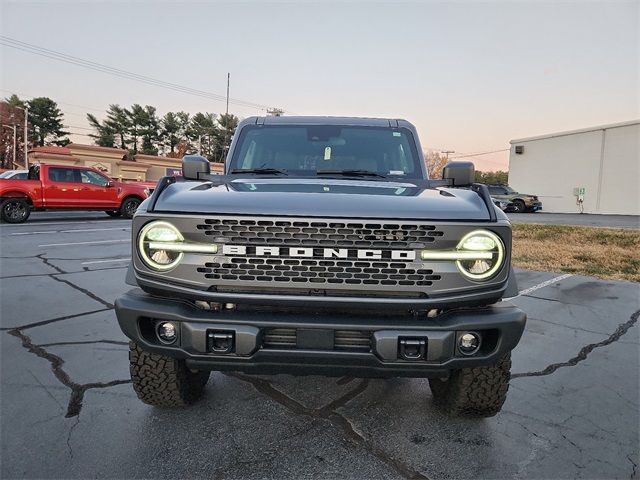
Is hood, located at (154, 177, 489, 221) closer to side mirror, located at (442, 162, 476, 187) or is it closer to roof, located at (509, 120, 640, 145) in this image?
side mirror, located at (442, 162, 476, 187)

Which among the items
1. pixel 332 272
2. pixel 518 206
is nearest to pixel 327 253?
pixel 332 272

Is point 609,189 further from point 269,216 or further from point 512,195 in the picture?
point 269,216

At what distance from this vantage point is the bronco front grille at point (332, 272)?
1941 millimetres

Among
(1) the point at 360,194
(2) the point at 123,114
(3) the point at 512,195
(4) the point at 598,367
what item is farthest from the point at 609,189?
(2) the point at 123,114

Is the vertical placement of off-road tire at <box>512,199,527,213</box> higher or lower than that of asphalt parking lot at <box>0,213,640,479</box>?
higher

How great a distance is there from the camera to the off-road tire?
1006 inches

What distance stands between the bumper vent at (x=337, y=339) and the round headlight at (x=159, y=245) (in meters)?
0.56

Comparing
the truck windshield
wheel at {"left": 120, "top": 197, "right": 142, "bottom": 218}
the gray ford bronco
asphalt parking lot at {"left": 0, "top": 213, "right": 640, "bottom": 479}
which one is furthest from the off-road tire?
the gray ford bronco

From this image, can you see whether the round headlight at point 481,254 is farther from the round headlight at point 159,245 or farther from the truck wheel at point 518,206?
the truck wheel at point 518,206

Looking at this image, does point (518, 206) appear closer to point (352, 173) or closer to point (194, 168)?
point (352, 173)

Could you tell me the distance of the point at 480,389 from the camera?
2277mm

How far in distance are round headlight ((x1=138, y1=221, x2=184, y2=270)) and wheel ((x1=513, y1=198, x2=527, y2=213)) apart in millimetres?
26730

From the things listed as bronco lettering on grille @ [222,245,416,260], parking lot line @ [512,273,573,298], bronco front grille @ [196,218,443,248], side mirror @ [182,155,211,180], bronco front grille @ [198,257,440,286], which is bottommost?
parking lot line @ [512,273,573,298]

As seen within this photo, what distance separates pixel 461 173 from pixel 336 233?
1.37 metres
